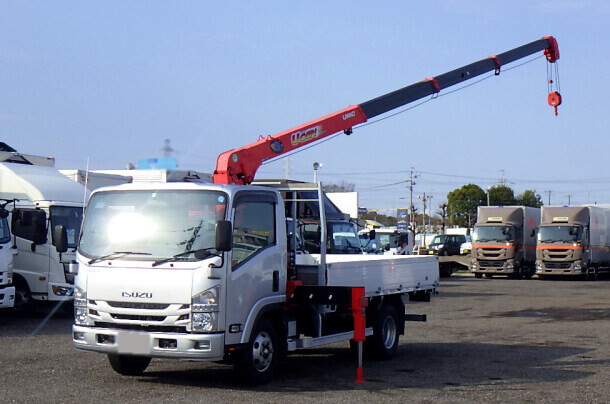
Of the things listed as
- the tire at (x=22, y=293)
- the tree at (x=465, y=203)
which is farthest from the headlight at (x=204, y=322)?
the tree at (x=465, y=203)

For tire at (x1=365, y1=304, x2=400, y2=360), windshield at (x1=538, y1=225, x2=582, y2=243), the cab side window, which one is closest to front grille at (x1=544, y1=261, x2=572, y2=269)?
windshield at (x1=538, y1=225, x2=582, y2=243)

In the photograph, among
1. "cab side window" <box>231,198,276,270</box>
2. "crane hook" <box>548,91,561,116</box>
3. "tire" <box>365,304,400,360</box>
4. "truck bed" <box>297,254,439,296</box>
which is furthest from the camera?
"crane hook" <box>548,91,561,116</box>

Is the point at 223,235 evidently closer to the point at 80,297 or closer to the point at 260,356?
the point at 260,356

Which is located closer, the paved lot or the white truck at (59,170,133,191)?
the paved lot

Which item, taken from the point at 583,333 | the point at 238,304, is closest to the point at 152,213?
the point at 238,304

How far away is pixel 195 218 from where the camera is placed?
A: 9.41 m

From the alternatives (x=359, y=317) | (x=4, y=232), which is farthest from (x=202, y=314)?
(x=4, y=232)

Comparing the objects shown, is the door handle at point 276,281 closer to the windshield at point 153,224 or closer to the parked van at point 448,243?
the windshield at point 153,224

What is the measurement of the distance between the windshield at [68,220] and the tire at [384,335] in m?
7.62

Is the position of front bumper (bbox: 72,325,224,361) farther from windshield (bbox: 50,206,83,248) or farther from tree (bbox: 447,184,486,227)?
tree (bbox: 447,184,486,227)

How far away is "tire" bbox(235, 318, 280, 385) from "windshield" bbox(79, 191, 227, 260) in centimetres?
124

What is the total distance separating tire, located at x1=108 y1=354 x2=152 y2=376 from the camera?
1023cm

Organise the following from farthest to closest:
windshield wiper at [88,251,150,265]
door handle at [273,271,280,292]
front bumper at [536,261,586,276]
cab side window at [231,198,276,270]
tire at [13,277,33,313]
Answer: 1. front bumper at [536,261,586,276]
2. tire at [13,277,33,313]
3. door handle at [273,271,280,292]
4. cab side window at [231,198,276,270]
5. windshield wiper at [88,251,150,265]

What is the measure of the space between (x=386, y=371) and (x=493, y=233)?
28.4 m
